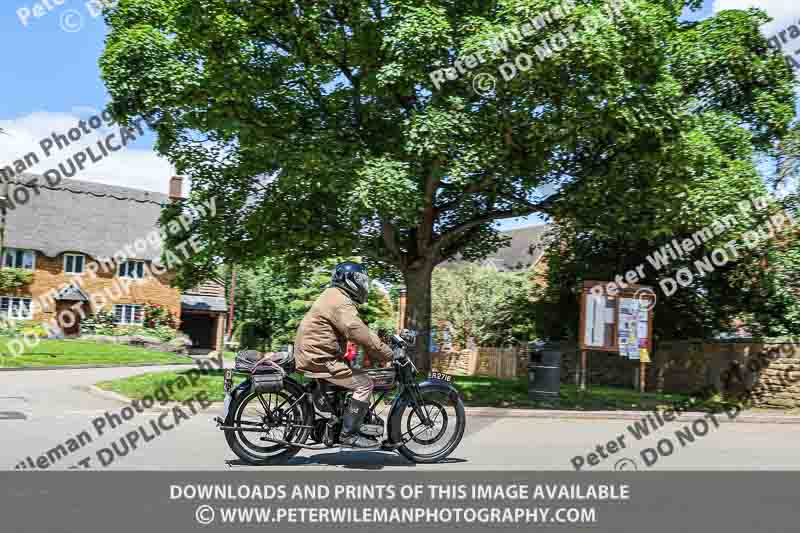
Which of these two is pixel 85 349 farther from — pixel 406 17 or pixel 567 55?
pixel 567 55

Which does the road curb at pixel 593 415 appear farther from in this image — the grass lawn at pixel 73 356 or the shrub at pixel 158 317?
the shrub at pixel 158 317

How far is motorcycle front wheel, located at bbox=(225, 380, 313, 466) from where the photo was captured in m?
7.62

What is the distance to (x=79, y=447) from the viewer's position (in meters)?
8.67

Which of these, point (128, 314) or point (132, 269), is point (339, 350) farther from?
point (132, 269)

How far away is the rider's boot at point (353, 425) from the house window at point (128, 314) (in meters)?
41.7

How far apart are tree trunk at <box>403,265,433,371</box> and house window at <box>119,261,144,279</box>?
3452 centimetres

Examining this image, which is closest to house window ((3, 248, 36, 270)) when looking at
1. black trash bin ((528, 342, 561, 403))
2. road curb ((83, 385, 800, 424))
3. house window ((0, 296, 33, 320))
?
house window ((0, 296, 33, 320))

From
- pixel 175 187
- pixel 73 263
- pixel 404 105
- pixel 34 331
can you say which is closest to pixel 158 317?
pixel 73 263

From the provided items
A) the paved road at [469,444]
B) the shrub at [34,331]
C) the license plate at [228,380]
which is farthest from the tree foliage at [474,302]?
the license plate at [228,380]

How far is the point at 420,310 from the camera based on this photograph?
1827 centimetres

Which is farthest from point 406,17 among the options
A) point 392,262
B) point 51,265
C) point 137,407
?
point 51,265

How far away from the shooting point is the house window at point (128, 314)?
46656mm

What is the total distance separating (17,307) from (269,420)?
136 feet

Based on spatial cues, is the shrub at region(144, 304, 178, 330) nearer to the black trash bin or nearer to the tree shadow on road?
the black trash bin
